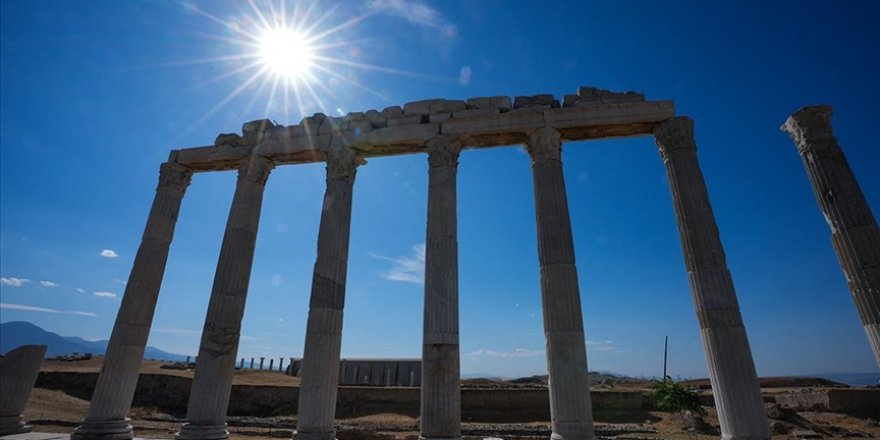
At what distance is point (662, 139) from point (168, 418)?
34654 mm

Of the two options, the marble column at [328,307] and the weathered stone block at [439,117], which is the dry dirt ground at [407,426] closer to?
the marble column at [328,307]

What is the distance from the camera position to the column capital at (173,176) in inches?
683

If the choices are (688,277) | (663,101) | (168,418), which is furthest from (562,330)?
(168,418)

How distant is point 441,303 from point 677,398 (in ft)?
81.2

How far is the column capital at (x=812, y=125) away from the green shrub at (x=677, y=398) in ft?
70.6

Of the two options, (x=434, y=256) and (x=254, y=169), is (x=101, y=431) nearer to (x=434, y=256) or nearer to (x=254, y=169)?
(x=254, y=169)

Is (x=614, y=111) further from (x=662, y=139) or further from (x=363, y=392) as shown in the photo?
(x=363, y=392)

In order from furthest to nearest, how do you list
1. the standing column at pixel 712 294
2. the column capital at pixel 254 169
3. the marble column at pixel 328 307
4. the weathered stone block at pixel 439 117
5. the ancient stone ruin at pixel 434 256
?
the column capital at pixel 254 169 < the weathered stone block at pixel 439 117 < the marble column at pixel 328 307 < the ancient stone ruin at pixel 434 256 < the standing column at pixel 712 294

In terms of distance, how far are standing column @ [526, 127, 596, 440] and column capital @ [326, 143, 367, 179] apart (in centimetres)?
666

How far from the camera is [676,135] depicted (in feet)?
44.8

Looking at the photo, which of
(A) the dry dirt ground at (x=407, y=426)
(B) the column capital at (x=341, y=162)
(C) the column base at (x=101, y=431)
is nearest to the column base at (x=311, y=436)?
(C) the column base at (x=101, y=431)

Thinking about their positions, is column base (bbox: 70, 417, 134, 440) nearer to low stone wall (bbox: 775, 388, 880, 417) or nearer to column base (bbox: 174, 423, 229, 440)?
column base (bbox: 174, 423, 229, 440)

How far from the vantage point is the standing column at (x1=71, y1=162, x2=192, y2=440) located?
533 inches

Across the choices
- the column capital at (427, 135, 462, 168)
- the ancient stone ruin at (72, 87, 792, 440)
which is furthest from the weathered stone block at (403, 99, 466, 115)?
the column capital at (427, 135, 462, 168)
